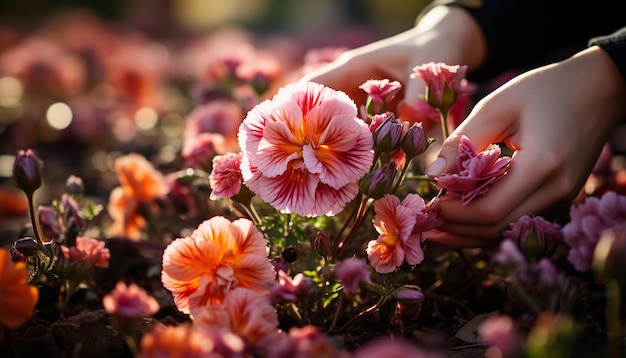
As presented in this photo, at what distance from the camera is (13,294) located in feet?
3.64

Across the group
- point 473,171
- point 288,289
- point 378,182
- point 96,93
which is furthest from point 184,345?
point 96,93

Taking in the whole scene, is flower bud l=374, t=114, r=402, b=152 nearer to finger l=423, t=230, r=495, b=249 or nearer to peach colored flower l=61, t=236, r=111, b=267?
finger l=423, t=230, r=495, b=249

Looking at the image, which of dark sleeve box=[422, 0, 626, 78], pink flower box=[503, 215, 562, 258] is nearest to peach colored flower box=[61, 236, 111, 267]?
pink flower box=[503, 215, 562, 258]

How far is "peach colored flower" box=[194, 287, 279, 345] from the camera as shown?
108 centimetres

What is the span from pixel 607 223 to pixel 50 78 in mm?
3680

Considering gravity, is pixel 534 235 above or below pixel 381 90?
below

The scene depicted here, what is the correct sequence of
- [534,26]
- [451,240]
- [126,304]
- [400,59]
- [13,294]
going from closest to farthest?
[126,304], [13,294], [451,240], [400,59], [534,26]

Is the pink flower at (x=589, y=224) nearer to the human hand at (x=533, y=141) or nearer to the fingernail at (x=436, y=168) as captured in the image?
the human hand at (x=533, y=141)

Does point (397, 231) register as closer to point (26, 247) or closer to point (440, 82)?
point (440, 82)

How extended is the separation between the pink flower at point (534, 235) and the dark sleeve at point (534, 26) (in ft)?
3.48

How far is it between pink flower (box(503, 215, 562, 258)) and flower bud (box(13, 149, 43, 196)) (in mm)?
853

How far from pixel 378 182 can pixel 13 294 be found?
582mm

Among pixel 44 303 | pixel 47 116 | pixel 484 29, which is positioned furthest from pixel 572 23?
pixel 47 116

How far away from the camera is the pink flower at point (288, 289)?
112 cm
